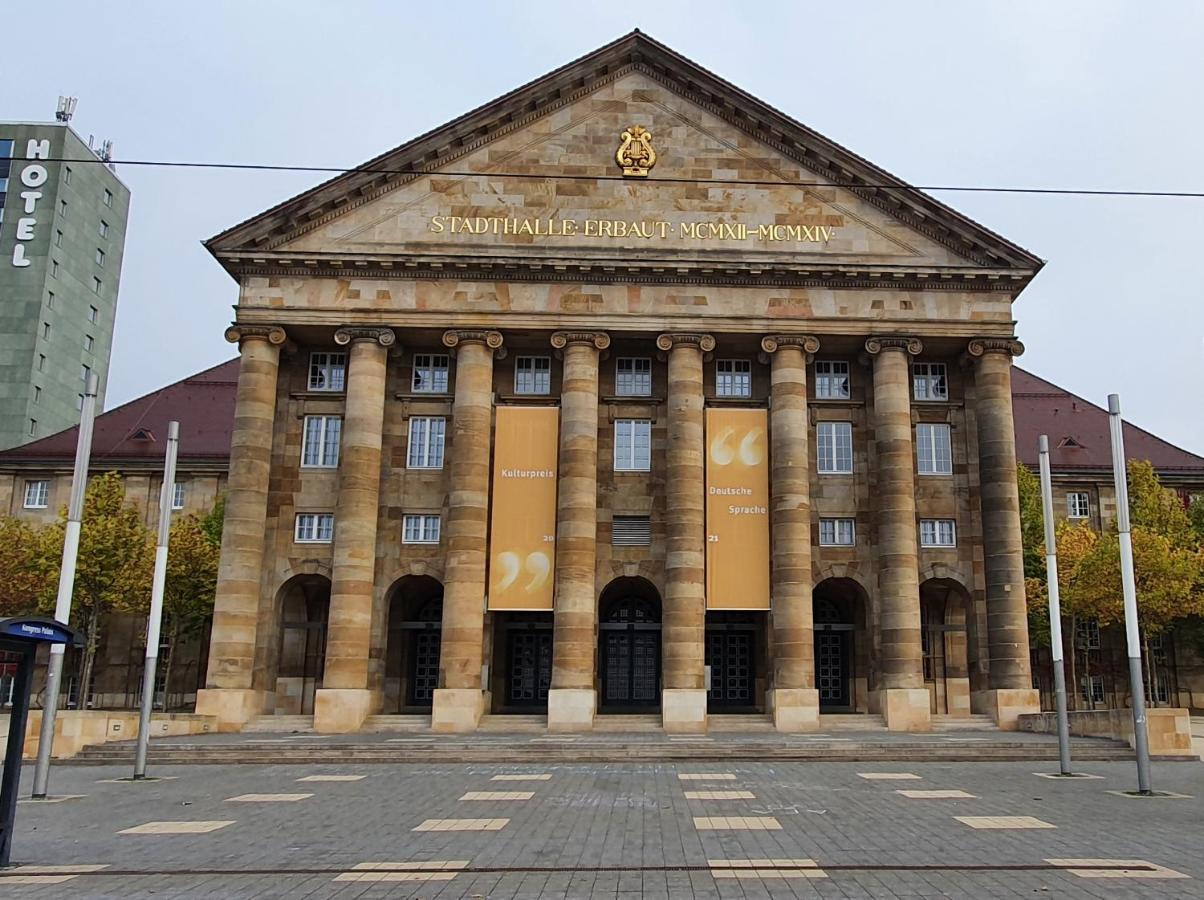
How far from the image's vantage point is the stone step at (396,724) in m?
37.0

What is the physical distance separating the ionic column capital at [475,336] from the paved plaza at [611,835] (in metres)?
17.9

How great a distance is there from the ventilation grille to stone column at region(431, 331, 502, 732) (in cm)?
466

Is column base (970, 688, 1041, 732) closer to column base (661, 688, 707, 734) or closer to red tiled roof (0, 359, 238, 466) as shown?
column base (661, 688, 707, 734)

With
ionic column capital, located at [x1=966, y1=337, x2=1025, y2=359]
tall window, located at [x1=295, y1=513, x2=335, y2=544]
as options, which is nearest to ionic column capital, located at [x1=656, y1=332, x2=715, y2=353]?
ionic column capital, located at [x1=966, y1=337, x2=1025, y2=359]

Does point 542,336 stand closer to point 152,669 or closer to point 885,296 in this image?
point 885,296

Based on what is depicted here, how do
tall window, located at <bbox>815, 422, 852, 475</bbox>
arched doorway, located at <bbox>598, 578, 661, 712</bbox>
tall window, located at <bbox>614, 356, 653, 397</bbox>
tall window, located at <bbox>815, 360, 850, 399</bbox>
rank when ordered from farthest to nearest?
1. tall window, located at <bbox>815, 360, 850, 399</bbox>
2. tall window, located at <bbox>614, 356, 653, 397</bbox>
3. arched doorway, located at <bbox>598, 578, 661, 712</bbox>
4. tall window, located at <bbox>815, 422, 852, 475</bbox>

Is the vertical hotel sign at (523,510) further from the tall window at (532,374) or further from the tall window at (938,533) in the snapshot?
the tall window at (938,533)

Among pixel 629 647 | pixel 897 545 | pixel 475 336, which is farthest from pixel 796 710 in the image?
pixel 475 336

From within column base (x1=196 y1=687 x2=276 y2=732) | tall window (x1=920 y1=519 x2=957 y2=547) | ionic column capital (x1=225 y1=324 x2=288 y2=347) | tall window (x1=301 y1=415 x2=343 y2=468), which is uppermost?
ionic column capital (x1=225 y1=324 x2=288 y2=347)

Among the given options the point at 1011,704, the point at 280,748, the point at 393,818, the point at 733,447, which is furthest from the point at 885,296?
the point at 393,818

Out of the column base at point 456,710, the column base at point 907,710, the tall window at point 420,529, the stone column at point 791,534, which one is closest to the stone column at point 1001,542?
the column base at point 907,710

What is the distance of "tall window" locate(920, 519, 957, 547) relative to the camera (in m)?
40.8

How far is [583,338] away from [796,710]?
48.1 ft

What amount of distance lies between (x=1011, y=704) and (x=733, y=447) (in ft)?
41.4
